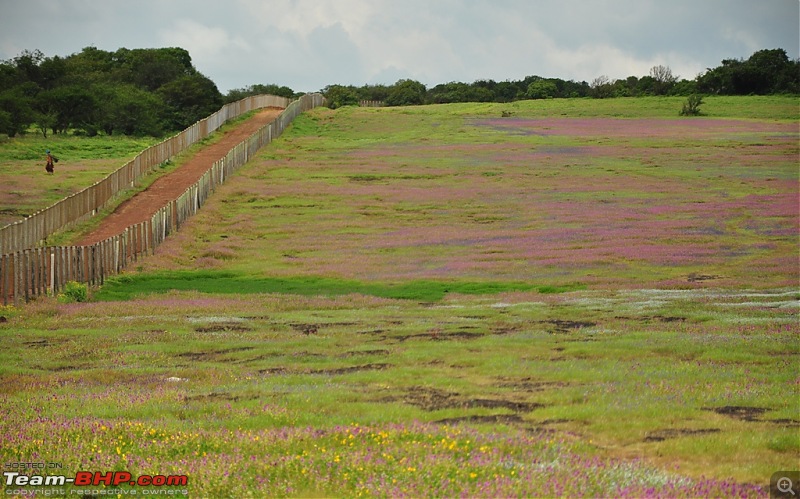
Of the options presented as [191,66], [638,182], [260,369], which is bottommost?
[260,369]

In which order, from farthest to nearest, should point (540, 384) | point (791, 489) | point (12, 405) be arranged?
point (540, 384), point (12, 405), point (791, 489)

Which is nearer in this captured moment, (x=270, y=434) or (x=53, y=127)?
(x=270, y=434)

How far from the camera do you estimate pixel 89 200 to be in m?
47.5

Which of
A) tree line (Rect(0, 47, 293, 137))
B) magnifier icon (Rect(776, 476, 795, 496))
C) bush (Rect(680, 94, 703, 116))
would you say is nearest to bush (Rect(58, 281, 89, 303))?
magnifier icon (Rect(776, 476, 795, 496))

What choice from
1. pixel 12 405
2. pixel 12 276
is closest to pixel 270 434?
pixel 12 405

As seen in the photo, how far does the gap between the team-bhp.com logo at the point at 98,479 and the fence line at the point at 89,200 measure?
83.9 ft

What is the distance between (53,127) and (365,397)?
261 ft

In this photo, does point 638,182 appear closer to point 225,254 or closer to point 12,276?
point 225,254

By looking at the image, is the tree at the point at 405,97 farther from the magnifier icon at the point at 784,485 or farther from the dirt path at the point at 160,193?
the magnifier icon at the point at 784,485

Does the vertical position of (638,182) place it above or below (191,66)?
below

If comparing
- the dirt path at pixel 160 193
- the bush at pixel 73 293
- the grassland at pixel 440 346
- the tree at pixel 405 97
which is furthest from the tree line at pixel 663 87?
the bush at pixel 73 293

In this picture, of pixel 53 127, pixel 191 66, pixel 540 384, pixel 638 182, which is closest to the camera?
pixel 540 384

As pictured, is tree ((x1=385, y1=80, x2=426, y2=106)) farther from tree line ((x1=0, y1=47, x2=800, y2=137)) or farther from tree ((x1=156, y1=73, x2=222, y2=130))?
tree ((x1=156, y1=73, x2=222, y2=130))

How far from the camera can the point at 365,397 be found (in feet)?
53.1
